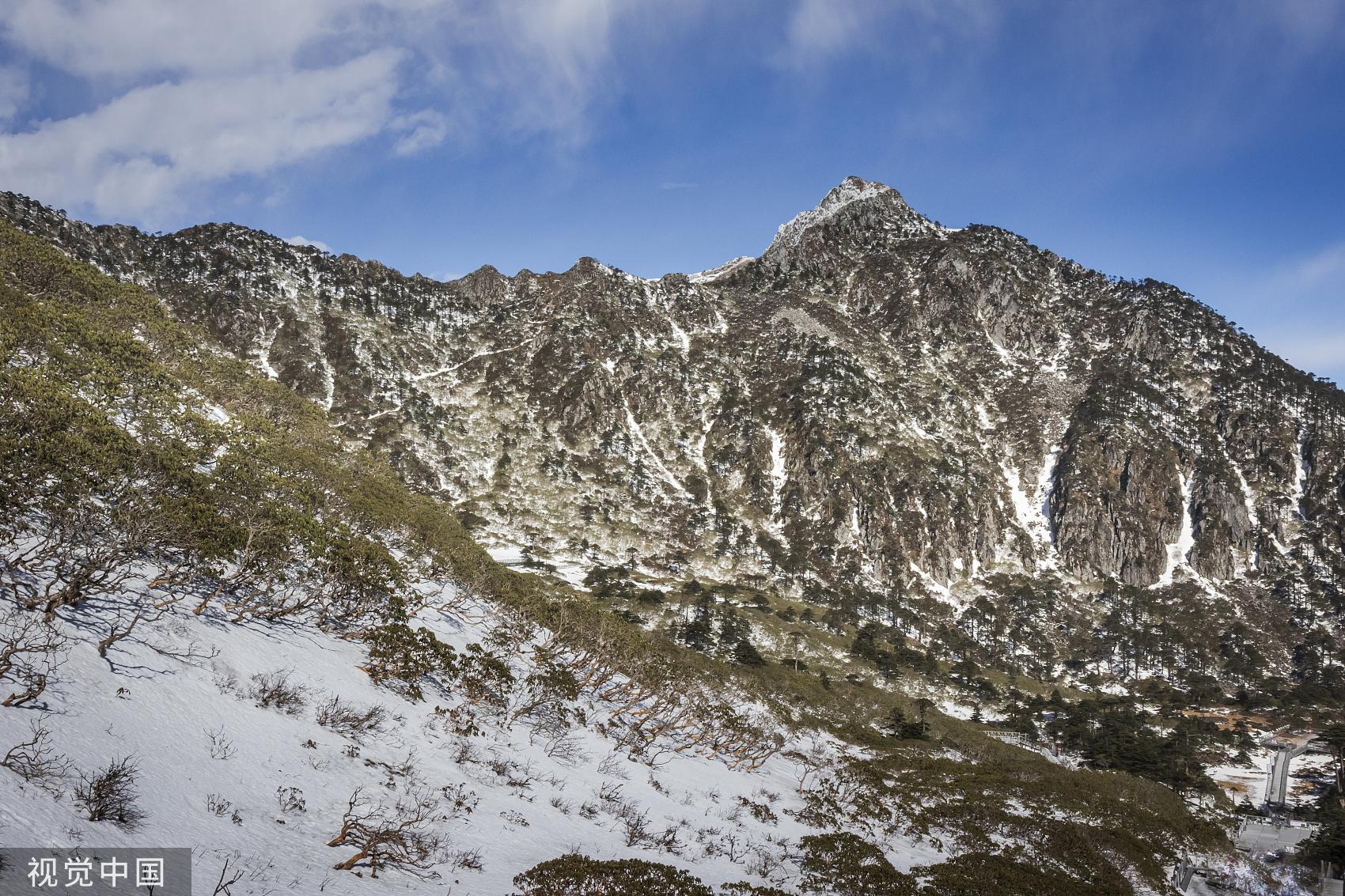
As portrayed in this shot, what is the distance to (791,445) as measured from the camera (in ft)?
567

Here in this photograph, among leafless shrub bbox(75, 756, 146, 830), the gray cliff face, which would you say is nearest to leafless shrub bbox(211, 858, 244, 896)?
leafless shrub bbox(75, 756, 146, 830)

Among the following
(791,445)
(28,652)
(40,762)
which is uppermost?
(791,445)

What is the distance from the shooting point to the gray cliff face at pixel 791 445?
5738 inches

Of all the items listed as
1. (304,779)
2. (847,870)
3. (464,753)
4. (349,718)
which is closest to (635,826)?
(464,753)

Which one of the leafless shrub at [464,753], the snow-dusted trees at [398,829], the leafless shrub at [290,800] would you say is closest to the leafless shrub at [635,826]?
the leafless shrub at [464,753]

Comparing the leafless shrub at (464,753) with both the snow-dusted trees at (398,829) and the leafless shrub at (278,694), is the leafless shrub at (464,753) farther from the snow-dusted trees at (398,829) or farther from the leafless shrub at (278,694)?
the leafless shrub at (278,694)

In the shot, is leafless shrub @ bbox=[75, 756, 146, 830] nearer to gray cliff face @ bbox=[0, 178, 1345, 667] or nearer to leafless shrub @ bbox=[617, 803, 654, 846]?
leafless shrub @ bbox=[617, 803, 654, 846]

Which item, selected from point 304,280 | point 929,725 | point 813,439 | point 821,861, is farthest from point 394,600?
point 304,280

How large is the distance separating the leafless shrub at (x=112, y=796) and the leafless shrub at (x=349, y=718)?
4.40 m

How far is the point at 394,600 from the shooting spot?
1925 cm

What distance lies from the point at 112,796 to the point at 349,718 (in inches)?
203

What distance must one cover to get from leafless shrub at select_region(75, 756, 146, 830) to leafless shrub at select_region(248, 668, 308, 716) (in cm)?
382

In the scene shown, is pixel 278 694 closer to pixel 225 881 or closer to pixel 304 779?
pixel 304 779

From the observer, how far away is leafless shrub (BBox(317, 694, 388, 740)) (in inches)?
479
